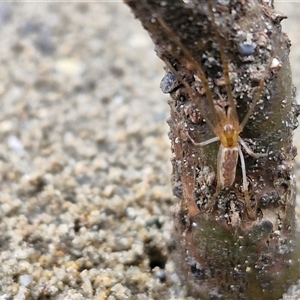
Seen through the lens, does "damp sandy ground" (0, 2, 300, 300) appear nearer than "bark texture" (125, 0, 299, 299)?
No

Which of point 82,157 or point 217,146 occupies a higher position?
point 82,157

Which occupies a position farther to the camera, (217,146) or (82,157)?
(82,157)

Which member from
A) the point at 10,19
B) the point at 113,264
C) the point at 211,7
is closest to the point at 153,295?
the point at 113,264

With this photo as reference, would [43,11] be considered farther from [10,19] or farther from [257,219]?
[257,219]

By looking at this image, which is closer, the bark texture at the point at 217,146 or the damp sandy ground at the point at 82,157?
the bark texture at the point at 217,146

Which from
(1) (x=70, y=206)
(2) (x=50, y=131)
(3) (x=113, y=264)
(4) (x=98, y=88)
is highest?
(4) (x=98, y=88)
